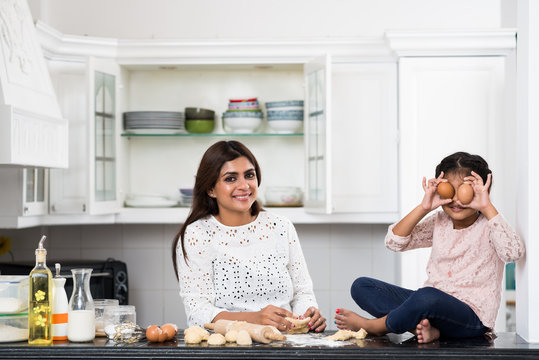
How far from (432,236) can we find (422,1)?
2.04m

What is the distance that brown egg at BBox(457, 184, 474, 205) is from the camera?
6.07 feet

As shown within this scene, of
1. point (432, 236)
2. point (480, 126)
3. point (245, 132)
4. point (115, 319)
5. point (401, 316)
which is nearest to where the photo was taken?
point (401, 316)

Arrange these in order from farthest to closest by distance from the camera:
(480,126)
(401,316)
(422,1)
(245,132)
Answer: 1. (422,1)
2. (245,132)
3. (480,126)
4. (401,316)

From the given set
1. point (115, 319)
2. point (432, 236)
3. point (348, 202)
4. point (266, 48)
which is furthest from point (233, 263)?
point (266, 48)

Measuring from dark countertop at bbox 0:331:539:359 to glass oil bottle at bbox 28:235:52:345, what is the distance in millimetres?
37

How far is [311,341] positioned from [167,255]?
6.69 ft

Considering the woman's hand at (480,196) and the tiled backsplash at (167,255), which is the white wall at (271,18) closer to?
the tiled backsplash at (167,255)

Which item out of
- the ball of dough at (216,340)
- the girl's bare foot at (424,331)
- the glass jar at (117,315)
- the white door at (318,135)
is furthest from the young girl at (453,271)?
the white door at (318,135)

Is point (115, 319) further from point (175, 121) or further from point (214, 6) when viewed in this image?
point (214, 6)

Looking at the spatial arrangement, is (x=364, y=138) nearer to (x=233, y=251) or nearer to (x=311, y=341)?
(x=233, y=251)

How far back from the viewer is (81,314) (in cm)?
186

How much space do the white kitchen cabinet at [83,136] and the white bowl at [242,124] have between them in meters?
0.55

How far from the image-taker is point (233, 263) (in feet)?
7.66

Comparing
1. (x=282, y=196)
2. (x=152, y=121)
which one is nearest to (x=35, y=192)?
(x=152, y=121)
